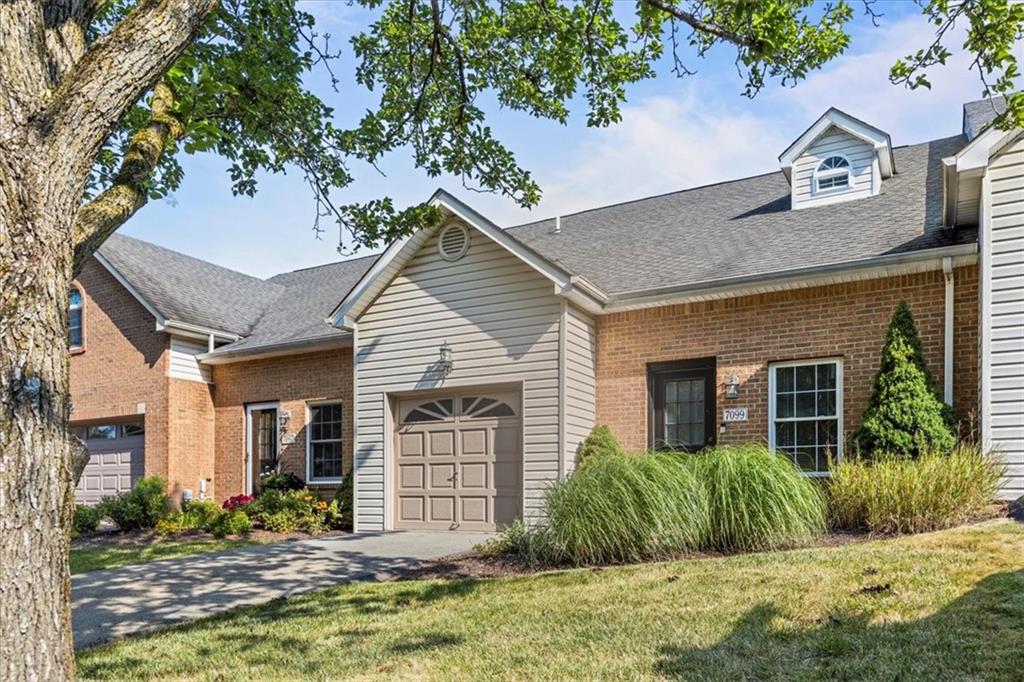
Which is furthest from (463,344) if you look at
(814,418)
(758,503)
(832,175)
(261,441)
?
(832,175)

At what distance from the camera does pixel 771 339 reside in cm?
1152

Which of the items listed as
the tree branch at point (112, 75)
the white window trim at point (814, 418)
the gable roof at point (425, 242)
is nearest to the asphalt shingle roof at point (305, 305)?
the gable roof at point (425, 242)

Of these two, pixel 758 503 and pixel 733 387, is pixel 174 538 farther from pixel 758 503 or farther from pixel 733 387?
pixel 758 503

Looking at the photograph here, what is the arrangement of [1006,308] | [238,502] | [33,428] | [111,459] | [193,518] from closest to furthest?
1. [33,428]
2. [1006,308]
3. [193,518]
4. [238,502]
5. [111,459]

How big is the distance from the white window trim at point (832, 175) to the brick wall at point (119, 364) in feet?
43.5

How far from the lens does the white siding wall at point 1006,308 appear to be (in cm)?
945

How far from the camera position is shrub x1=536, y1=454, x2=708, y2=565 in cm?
834

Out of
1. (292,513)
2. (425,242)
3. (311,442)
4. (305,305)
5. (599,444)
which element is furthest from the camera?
(305,305)

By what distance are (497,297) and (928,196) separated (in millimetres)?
6903

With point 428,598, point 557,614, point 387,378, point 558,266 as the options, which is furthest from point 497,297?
point 557,614

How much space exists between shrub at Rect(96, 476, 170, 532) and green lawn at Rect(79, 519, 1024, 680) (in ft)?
30.2

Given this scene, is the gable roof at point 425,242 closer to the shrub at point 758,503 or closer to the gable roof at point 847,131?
the shrub at point 758,503

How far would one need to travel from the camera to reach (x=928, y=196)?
39.9 ft

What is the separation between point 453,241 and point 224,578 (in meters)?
6.66
